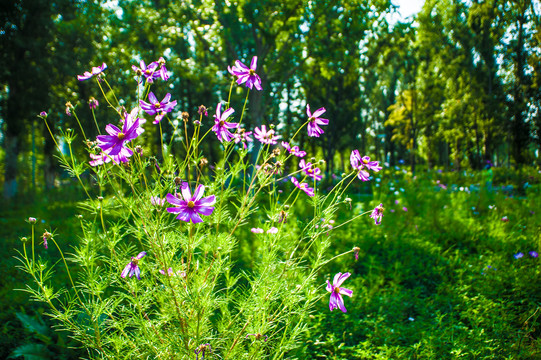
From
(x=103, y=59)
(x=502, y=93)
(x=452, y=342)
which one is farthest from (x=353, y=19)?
(x=502, y=93)

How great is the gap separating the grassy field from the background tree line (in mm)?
4743

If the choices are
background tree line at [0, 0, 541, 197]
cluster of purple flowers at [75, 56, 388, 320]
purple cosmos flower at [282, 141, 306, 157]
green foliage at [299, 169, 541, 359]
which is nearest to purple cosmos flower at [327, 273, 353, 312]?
cluster of purple flowers at [75, 56, 388, 320]

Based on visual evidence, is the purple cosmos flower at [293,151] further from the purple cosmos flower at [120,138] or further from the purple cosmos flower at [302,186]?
the purple cosmos flower at [120,138]

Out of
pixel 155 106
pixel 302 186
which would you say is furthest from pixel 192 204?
pixel 302 186

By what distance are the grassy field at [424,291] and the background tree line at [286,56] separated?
187 inches

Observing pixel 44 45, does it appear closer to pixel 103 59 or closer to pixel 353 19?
pixel 103 59

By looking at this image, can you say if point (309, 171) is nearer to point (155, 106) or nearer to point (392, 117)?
point (155, 106)

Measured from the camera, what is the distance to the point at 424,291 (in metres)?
3.20

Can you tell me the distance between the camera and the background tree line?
8.04 m

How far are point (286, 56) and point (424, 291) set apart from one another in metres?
7.37

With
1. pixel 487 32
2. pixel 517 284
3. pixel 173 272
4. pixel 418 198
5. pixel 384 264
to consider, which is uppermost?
pixel 487 32

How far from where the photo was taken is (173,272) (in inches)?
61.4

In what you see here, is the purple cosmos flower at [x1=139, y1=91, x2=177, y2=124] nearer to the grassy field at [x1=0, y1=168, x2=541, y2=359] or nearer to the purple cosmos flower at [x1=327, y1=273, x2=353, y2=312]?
the purple cosmos flower at [x1=327, y1=273, x2=353, y2=312]

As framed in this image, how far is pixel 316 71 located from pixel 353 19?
2.87m
